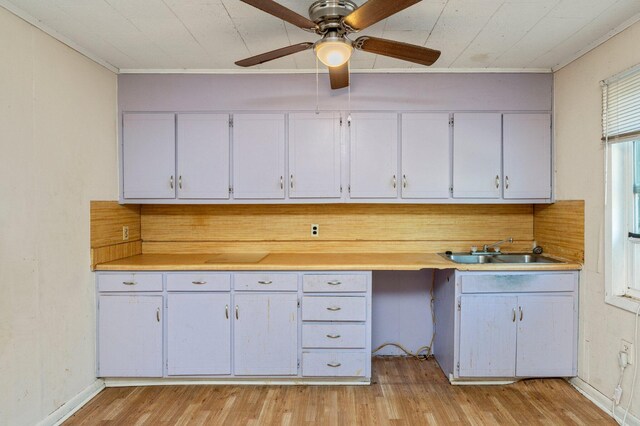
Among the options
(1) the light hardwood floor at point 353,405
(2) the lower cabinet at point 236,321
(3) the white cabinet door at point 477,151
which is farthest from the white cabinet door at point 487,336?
(3) the white cabinet door at point 477,151

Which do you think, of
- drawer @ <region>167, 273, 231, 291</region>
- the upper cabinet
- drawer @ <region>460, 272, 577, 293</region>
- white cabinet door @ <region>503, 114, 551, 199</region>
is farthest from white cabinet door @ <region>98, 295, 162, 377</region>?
white cabinet door @ <region>503, 114, 551, 199</region>

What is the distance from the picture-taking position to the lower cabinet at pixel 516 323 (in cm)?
266

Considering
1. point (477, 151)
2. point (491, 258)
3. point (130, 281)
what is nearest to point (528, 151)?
point (477, 151)

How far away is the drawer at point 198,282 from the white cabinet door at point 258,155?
681mm

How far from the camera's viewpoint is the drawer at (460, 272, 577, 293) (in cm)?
265

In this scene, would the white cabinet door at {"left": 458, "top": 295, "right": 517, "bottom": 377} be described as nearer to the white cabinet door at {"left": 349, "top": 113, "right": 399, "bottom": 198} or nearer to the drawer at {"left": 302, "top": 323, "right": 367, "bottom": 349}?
the drawer at {"left": 302, "top": 323, "right": 367, "bottom": 349}

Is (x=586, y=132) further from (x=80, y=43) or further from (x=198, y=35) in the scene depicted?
(x=80, y=43)

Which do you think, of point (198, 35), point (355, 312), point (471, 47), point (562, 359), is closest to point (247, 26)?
point (198, 35)

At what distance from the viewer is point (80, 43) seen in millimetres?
2463

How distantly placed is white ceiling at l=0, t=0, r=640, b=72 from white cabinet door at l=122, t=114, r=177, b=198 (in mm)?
439

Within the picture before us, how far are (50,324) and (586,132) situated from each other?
3.74 m

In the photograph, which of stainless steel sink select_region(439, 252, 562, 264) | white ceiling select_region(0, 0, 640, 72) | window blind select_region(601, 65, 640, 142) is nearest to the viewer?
white ceiling select_region(0, 0, 640, 72)

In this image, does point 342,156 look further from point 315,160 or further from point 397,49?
point 397,49

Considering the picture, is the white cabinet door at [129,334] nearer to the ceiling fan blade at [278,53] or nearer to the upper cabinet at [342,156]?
the upper cabinet at [342,156]
